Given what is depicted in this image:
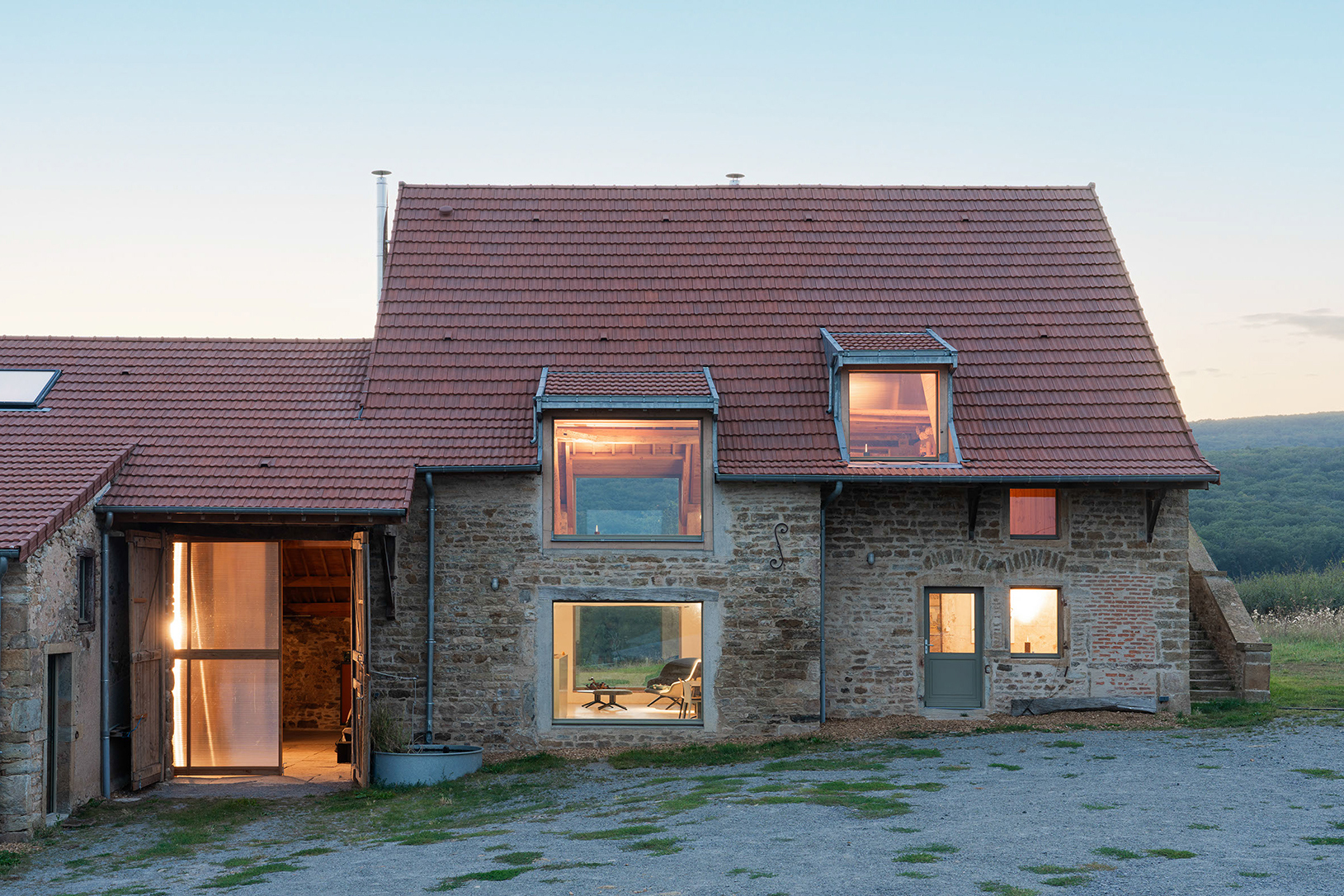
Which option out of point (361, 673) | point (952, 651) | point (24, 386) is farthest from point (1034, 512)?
point (24, 386)

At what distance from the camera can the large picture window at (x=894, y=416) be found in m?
15.9

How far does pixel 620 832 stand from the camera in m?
10.5

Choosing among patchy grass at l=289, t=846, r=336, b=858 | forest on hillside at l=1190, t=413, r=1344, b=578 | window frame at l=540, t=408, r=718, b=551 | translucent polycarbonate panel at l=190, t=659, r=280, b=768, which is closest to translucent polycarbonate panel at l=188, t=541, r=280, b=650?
translucent polycarbonate panel at l=190, t=659, r=280, b=768

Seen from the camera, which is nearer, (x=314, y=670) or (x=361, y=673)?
(x=361, y=673)

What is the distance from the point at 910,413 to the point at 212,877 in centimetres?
977

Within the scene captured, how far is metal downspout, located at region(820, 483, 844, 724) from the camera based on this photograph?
1543 centimetres

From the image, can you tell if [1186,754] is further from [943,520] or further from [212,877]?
[212,877]

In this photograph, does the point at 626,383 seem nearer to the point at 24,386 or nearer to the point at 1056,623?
the point at 1056,623

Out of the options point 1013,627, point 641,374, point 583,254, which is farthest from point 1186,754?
point 583,254

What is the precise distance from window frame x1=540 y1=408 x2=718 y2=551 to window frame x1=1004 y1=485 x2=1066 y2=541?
3840mm

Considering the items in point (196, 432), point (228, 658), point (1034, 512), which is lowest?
point (228, 658)

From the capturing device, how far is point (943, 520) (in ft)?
53.0

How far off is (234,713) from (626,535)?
5.11 m

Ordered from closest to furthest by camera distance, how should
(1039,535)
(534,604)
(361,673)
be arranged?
(361,673), (534,604), (1039,535)
